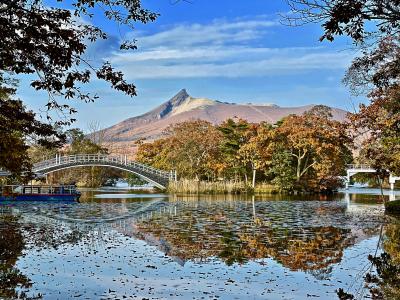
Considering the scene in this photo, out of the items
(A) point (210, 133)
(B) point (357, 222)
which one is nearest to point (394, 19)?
(B) point (357, 222)

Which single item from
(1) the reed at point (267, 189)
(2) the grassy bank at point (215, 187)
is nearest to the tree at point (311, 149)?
(1) the reed at point (267, 189)

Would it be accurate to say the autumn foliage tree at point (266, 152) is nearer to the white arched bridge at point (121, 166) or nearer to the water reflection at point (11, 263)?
the white arched bridge at point (121, 166)

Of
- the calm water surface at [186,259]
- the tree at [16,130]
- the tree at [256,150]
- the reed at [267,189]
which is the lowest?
the calm water surface at [186,259]

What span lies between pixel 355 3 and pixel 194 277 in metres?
4.60

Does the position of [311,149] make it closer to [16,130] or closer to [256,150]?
[256,150]

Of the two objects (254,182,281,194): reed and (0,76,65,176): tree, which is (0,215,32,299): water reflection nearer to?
(0,76,65,176): tree

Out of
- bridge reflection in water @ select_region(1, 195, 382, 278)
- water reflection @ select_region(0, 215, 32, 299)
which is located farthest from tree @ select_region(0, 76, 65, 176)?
bridge reflection in water @ select_region(1, 195, 382, 278)

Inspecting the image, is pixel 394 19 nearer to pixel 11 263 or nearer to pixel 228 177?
pixel 11 263

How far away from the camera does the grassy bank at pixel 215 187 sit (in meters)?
39.1

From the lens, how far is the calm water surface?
6969 mm

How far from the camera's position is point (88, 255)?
980cm

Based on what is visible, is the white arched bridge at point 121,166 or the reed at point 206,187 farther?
the white arched bridge at point 121,166

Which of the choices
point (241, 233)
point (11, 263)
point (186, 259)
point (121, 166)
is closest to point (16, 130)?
point (11, 263)

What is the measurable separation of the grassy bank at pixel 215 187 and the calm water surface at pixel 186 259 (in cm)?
2270
